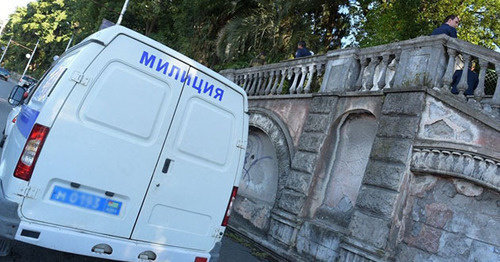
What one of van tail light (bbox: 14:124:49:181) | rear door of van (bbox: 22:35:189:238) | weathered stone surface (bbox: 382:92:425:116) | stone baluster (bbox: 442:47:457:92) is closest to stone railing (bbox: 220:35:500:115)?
stone baluster (bbox: 442:47:457:92)

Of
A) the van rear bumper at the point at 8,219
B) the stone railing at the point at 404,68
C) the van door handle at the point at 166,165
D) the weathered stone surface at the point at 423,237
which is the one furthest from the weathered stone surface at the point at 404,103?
the van rear bumper at the point at 8,219

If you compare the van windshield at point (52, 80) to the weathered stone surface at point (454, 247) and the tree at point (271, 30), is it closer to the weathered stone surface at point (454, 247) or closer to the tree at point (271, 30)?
the weathered stone surface at point (454, 247)

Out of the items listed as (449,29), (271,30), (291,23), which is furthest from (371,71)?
(291,23)

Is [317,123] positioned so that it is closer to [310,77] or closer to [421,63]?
[310,77]

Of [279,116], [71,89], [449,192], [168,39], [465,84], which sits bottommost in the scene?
[71,89]

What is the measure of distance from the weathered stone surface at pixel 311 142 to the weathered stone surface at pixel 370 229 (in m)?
1.50

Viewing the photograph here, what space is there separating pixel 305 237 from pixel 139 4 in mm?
16429

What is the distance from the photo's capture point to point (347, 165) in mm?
A: 5914

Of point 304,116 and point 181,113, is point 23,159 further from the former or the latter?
point 304,116

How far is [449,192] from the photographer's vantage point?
441 cm

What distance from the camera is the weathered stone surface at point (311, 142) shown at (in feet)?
20.2

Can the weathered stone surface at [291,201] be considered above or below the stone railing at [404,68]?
below

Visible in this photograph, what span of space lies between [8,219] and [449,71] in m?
5.32

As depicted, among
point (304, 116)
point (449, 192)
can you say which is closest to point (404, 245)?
point (449, 192)
